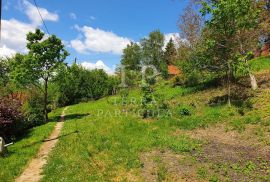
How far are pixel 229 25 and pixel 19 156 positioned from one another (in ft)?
52.2

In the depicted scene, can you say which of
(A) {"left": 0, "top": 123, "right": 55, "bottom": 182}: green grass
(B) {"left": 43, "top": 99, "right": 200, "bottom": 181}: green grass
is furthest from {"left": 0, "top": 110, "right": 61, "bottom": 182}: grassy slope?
(B) {"left": 43, "top": 99, "right": 200, "bottom": 181}: green grass

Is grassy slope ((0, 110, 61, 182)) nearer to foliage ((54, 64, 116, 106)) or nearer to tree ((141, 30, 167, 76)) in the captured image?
foliage ((54, 64, 116, 106))

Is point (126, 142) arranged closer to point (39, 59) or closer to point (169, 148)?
point (169, 148)

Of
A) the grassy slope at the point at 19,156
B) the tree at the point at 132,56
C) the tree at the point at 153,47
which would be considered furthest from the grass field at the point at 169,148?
the tree at the point at 132,56

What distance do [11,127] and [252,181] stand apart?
16.1m

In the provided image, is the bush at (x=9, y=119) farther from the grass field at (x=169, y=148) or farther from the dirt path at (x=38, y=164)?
the dirt path at (x=38, y=164)

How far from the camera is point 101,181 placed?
10.3 m

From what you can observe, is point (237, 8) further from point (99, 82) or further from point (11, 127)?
point (99, 82)

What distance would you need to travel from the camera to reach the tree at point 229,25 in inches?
776

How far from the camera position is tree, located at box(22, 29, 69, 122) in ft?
85.5

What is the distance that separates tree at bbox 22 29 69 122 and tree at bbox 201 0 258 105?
44.5 ft

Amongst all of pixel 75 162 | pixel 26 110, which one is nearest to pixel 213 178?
pixel 75 162

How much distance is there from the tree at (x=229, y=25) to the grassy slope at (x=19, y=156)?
1256 centimetres

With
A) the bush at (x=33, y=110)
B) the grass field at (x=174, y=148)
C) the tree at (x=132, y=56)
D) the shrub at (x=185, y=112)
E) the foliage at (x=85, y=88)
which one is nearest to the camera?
the grass field at (x=174, y=148)
